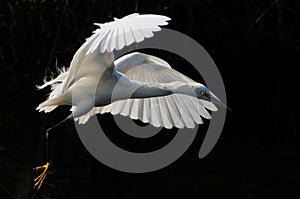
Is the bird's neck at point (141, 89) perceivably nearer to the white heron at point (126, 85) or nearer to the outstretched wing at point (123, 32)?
the white heron at point (126, 85)

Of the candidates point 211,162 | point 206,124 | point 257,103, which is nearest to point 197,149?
point 211,162

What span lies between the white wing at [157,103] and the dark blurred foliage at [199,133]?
2.08 ft

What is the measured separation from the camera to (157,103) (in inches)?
228

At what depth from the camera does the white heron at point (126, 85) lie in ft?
13.8

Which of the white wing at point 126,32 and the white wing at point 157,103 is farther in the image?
the white wing at point 157,103

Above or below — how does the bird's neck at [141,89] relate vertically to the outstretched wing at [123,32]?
below

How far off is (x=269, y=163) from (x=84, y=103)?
2.24 m

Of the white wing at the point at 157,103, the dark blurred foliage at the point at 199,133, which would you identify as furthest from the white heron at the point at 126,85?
the dark blurred foliage at the point at 199,133

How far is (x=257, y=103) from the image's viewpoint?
31.6 feet

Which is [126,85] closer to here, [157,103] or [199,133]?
[157,103]

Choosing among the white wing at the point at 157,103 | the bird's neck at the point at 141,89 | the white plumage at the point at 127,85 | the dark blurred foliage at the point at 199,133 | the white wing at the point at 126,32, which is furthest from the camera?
the dark blurred foliage at the point at 199,133

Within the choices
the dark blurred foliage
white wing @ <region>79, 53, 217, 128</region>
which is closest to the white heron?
white wing @ <region>79, 53, 217, 128</region>

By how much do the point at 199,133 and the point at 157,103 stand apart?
2150mm

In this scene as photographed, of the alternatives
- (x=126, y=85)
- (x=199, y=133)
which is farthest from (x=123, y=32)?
(x=199, y=133)
